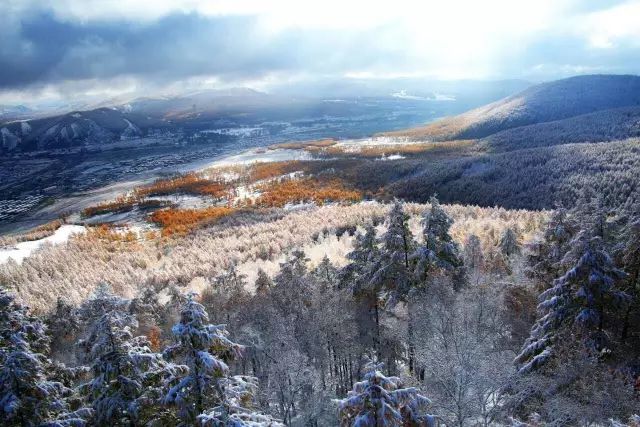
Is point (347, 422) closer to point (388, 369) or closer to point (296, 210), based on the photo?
point (388, 369)

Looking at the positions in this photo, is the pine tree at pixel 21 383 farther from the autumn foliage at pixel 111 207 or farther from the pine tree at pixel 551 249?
the autumn foliage at pixel 111 207

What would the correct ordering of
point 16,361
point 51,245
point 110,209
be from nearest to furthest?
point 16,361 → point 51,245 → point 110,209

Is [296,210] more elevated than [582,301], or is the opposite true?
[582,301]

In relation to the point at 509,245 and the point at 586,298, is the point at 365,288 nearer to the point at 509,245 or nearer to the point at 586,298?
the point at 586,298

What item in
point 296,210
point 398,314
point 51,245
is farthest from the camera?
point 296,210

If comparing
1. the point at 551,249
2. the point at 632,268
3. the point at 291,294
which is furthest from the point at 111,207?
the point at 632,268

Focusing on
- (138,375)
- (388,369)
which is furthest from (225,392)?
(388,369)

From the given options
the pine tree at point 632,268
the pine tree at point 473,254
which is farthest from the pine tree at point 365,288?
the pine tree at point 632,268
